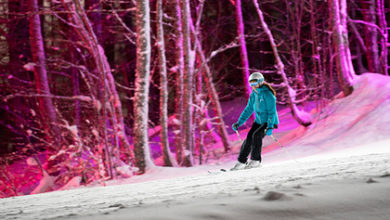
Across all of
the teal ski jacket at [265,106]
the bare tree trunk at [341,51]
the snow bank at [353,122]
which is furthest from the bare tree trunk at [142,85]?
the bare tree trunk at [341,51]

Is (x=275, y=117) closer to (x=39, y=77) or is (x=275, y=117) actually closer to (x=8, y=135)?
(x=39, y=77)

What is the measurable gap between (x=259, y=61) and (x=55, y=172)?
19565 millimetres

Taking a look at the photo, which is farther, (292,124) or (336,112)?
(292,124)

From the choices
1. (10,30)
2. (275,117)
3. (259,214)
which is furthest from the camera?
(10,30)

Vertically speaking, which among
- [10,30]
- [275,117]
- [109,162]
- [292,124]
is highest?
[10,30]

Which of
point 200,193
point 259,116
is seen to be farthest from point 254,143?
point 200,193

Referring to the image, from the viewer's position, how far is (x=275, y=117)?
602cm

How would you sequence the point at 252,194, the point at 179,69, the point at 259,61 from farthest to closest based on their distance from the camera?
the point at 259,61 → the point at 179,69 → the point at 252,194

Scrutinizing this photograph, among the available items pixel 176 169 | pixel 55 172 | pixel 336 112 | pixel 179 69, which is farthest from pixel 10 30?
pixel 336 112

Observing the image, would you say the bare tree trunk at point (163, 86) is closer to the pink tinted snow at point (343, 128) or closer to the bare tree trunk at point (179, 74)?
the bare tree trunk at point (179, 74)

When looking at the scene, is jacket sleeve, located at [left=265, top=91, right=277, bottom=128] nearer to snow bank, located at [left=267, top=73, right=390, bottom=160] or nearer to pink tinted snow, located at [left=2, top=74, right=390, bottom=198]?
pink tinted snow, located at [left=2, top=74, right=390, bottom=198]

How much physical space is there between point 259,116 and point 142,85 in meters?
4.12

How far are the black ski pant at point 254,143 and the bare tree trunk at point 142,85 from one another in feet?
12.1

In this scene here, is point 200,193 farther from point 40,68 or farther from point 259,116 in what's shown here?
Answer: point 40,68
